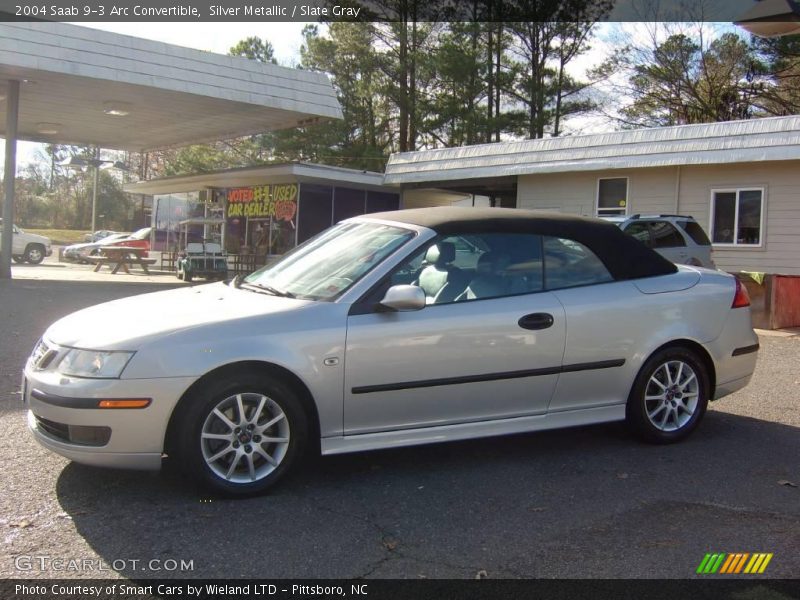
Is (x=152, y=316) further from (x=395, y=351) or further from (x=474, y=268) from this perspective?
(x=474, y=268)

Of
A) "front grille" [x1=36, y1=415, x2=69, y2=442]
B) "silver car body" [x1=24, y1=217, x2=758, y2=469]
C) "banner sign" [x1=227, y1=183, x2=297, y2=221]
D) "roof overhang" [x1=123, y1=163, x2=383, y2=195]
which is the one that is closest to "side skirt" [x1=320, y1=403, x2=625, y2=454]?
"silver car body" [x1=24, y1=217, x2=758, y2=469]

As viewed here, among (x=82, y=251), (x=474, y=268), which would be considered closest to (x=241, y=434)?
(x=474, y=268)

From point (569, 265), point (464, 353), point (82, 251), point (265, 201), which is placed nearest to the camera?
point (464, 353)

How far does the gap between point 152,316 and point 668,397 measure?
11.7ft

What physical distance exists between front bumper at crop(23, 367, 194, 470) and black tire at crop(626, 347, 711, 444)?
3.07 m

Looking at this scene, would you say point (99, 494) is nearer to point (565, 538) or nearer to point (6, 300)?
point (565, 538)

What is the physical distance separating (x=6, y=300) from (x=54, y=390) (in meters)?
10.6

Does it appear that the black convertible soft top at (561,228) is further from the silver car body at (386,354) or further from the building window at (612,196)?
the building window at (612,196)

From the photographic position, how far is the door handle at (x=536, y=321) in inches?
183

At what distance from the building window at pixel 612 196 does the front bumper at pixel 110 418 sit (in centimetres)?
1489

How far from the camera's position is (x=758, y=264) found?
1514 centimetres

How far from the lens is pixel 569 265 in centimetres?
505

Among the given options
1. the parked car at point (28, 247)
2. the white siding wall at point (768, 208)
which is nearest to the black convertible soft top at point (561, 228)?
the white siding wall at point (768, 208)

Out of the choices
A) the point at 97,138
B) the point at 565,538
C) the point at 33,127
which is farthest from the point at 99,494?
the point at 97,138
